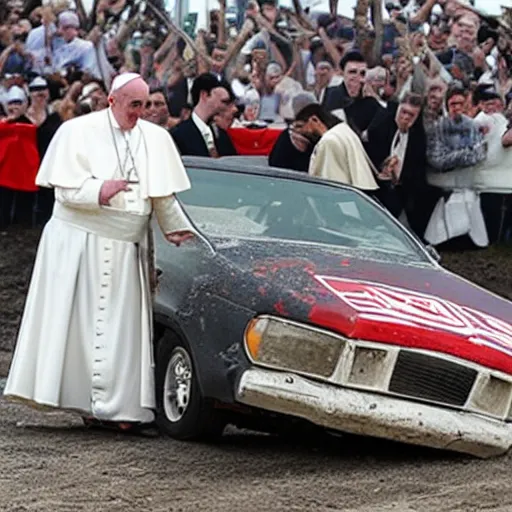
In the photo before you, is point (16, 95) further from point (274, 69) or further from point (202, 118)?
point (202, 118)

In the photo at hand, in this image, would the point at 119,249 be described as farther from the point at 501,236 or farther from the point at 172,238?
the point at 501,236

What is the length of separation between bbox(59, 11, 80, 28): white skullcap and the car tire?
257 inches

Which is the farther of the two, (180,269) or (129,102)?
(129,102)

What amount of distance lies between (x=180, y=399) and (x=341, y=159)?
5225 mm

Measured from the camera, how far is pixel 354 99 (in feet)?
46.5

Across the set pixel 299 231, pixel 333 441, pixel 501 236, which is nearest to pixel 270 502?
pixel 333 441

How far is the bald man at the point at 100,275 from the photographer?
8047 mm

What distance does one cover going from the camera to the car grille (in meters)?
7.09

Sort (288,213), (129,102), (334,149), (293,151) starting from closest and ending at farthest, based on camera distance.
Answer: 1. (129,102)
2. (288,213)
3. (334,149)
4. (293,151)

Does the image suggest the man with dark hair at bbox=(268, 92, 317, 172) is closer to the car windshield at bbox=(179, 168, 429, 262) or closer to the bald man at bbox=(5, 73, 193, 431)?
the car windshield at bbox=(179, 168, 429, 262)

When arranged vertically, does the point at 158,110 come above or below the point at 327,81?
below

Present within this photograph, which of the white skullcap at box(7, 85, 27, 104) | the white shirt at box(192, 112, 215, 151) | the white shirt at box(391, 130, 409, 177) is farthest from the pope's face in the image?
the white shirt at box(391, 130, 409, 177)

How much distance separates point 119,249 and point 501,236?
8237 millimetres

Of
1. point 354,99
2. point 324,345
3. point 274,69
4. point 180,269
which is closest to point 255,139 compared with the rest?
point 274,69
